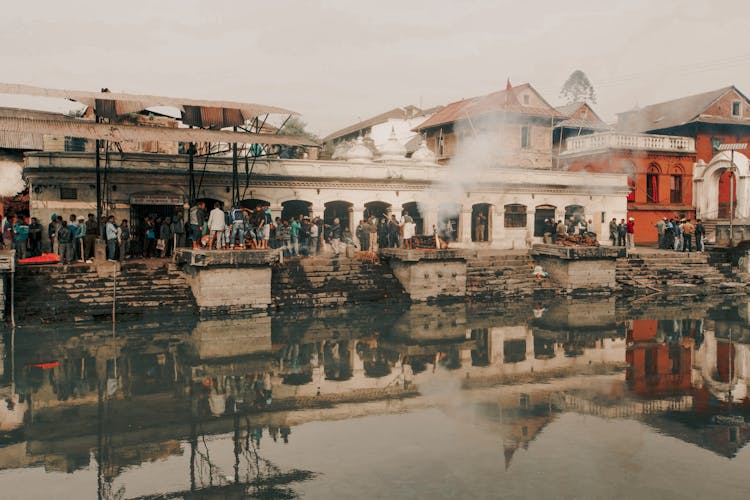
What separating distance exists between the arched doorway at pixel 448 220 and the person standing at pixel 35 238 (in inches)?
666

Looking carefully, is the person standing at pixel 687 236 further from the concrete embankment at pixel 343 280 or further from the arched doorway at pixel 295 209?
the arched doorway at pixel 295 209

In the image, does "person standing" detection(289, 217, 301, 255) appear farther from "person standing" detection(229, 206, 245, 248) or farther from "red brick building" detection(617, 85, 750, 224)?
"red brick building" detection(617, 85, 750, 224)

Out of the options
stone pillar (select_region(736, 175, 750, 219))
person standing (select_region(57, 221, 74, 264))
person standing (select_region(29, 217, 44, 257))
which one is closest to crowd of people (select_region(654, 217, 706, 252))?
stone pillar (select_region(736, 175, 750, 219))

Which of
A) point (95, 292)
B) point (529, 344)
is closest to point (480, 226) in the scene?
point (529, 344)

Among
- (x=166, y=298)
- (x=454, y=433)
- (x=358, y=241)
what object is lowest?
(x=454, y=433)

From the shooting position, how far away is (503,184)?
Answer: 3056 cm

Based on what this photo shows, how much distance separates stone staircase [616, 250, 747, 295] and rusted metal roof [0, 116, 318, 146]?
48.3ft

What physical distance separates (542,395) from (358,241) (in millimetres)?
17003

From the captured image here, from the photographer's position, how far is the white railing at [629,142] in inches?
1355

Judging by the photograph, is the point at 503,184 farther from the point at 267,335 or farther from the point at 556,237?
the point at 267,335

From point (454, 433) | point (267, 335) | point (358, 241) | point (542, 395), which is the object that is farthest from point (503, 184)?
point (454, 433)

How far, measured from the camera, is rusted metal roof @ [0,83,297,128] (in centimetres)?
1858

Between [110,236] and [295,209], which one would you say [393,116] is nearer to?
[295,209]

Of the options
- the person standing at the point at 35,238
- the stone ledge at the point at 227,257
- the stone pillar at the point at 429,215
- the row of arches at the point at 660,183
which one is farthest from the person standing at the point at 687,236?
the person standing at the point at 35,238
